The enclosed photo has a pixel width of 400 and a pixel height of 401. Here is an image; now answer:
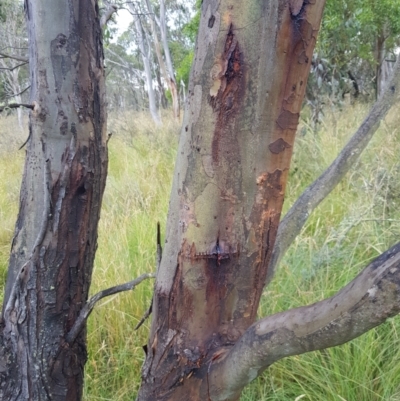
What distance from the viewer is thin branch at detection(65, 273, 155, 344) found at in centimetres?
97

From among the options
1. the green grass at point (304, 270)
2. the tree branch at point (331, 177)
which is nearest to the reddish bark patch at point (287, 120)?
the tree branch at point (331, 177)

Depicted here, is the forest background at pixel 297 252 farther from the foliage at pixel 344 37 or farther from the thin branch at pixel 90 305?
the foliage at pixel 344 37

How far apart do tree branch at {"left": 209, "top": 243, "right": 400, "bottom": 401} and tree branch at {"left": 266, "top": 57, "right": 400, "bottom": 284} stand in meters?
0.18

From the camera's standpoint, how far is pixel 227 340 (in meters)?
0.63

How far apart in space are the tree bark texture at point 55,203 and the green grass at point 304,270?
366 millimetres

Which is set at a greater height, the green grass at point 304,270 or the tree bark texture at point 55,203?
the tree bark texture at point 55,203

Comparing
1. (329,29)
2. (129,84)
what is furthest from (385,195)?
(129,84)

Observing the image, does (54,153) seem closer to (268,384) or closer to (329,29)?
(268,384)

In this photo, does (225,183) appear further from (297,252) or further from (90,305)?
(297,252)

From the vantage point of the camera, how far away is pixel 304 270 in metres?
1.80

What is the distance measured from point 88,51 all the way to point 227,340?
0.71 meters

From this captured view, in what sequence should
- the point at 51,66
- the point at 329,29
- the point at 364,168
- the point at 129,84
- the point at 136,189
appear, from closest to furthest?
the point at 51,66 → the point at 364,168 → the point at 136,189 → the point at 329,29 → the point at 129,84

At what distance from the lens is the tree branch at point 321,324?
1.33 feet

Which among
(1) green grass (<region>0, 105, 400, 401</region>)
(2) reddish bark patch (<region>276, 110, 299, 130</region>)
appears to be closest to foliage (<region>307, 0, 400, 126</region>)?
(1) green grass (<region>0, 105, 400, 401</region>)
